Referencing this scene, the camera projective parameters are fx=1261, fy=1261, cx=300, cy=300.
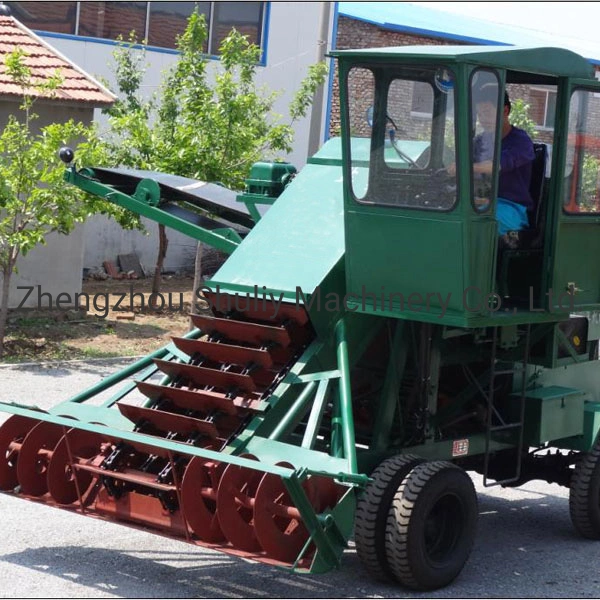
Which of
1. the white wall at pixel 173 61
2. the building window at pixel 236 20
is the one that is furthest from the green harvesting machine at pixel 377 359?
the building window at pixel 236 20

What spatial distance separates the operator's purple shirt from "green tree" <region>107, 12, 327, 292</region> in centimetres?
779

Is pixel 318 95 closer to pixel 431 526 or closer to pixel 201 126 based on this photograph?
pixel 201 126

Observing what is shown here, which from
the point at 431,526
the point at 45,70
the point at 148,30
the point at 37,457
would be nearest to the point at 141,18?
the point at 148,30

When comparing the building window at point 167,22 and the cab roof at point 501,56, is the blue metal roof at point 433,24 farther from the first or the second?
the cab roof at point 501,56

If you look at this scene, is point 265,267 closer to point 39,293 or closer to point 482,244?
point 482,244

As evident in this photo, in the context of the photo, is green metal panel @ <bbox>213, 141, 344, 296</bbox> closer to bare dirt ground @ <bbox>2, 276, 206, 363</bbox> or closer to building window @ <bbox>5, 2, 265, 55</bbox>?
bare dirt ground @ <bbox>2, 276, 206, 363</bbox>

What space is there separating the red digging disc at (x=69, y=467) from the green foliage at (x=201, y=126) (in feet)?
26.4

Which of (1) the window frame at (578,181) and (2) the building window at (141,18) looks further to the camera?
(2) the building window at (141,18)

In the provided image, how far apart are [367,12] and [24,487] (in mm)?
18551

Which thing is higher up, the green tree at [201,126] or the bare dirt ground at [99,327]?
the green tree at [201,126]

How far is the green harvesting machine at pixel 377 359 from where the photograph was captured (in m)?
6.43

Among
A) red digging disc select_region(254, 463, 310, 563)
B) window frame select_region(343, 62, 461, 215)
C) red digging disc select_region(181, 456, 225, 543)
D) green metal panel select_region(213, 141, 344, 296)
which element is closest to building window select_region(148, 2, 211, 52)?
green metal panel select_region(213, 141, 344, 296)

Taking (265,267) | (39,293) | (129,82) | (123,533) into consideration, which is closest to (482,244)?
(265,267)

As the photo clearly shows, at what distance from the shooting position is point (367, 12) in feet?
79.0
